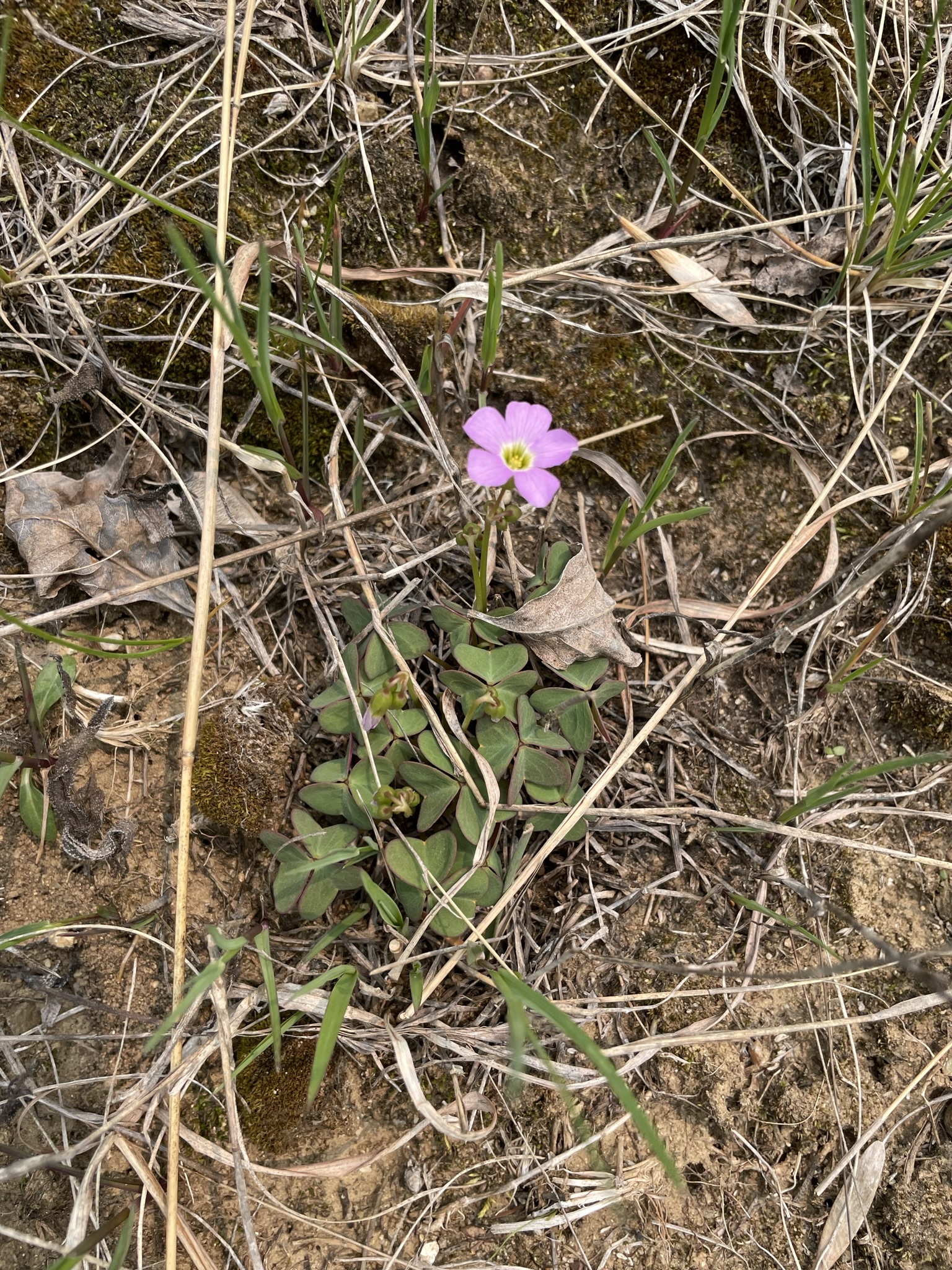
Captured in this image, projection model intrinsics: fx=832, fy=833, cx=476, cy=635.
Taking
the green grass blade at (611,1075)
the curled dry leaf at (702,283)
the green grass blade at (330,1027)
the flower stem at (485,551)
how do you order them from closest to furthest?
the green grass blade at (611,1075), the green grass blade at (330,1027), the flower stem at (485,551), the curled dry leaf at (702,283)

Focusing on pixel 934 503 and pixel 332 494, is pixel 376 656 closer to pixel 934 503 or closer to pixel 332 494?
pixel 332 494

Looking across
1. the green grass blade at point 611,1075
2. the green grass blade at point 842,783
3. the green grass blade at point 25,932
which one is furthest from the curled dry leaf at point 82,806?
the green grass blade at point 842,783

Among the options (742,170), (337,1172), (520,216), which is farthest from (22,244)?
(337,1172)

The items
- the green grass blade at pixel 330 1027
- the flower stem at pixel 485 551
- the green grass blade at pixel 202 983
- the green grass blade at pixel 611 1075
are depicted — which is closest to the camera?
the green grass blade at pixel 611 1075

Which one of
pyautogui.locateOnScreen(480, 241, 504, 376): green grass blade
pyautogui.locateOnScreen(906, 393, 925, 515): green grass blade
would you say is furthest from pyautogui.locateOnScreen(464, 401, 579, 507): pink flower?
pyautogui.locateOnScreen(906, 393, 925, 515): green grass blade

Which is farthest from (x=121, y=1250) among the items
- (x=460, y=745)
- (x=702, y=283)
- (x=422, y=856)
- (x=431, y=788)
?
(x=702, y=283)

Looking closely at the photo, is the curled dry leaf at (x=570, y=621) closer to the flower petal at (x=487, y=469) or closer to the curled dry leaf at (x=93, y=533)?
the flower petal at (x=487, y=469)
